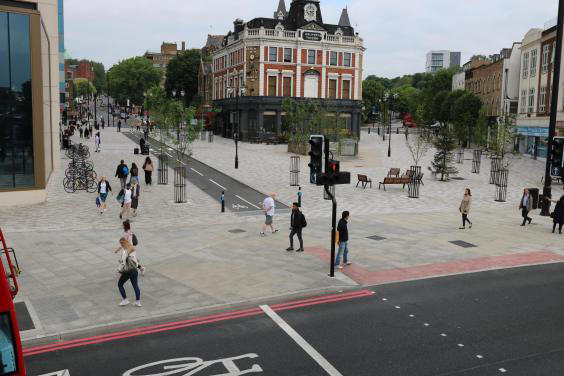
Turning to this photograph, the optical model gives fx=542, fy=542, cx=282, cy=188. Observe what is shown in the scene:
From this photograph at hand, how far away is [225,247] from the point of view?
1817cm

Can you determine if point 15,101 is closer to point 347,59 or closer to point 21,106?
point 21,106

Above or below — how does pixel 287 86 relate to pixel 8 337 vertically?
above

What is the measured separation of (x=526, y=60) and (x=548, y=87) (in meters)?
9.67

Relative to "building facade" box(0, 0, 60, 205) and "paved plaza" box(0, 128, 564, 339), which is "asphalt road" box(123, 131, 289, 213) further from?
"building facade" box(0, 0, 60, 205)

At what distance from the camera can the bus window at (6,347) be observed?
680 centimetres

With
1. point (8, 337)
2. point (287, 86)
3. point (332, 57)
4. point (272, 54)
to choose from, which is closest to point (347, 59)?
point (332, 57)

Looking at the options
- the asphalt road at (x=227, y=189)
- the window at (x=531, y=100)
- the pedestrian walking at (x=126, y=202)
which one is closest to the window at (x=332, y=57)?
the window at (x=531, y=100)

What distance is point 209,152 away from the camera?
179 ft

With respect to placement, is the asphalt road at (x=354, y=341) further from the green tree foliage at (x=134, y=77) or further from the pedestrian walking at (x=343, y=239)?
the green tree foliage at (x=134, y=77)

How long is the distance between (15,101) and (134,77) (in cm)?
13855

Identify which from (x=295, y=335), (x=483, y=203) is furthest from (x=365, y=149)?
(x=295, y=335)

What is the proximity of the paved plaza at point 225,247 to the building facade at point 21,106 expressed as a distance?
3.96 ft

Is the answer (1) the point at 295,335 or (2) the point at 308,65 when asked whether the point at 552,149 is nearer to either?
(1) the point at 295,335

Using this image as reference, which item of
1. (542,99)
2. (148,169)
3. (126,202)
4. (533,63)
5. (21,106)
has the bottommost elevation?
(126,202)
